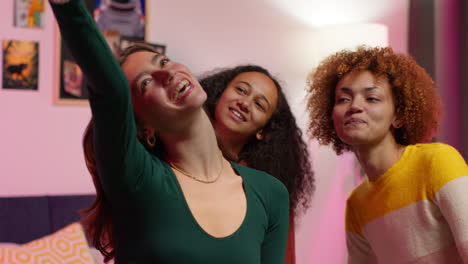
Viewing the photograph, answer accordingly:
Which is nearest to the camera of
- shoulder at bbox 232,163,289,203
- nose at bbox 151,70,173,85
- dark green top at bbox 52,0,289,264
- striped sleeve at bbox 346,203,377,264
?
dark green top at bbox 52,0,289,264

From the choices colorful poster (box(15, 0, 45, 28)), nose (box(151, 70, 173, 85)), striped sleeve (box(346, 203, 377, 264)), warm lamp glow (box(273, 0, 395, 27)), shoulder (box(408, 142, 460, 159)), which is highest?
warm lamp glow (box(273, 0, 395, 27))

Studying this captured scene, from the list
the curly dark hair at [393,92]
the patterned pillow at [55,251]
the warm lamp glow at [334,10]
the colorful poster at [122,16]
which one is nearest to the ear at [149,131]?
the patterned pillow at [55,251]

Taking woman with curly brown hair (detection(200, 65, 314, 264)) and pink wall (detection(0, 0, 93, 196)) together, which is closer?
woman with curly brown hair (detection(200, 65, 314, 264))

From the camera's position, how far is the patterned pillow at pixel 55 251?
1.48 meters

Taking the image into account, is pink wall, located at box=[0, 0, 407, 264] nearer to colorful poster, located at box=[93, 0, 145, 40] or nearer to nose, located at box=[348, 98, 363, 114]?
colorful poster, located at box=[93, 0, 145, 40]

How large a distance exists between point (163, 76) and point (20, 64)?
1.68m

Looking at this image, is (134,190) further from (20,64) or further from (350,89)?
(20,64)

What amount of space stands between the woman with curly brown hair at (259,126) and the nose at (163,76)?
2.73 feet

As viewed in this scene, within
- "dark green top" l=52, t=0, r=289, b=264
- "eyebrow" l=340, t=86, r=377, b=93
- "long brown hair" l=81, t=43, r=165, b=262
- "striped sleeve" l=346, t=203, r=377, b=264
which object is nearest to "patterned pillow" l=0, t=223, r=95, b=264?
"long brown hair" l=81, t=43, r=165, b=262

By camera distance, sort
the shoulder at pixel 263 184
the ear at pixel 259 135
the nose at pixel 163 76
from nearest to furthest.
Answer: the nose at pixel 163 76 < the shoulder at pixel 263 184 < the ear at pixel 259 135

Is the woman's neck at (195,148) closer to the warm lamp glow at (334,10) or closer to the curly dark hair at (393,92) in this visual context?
the curly dark hair at (393,92)

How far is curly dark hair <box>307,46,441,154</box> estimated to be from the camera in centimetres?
167

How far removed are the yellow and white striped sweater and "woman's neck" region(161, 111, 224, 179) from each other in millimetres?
725

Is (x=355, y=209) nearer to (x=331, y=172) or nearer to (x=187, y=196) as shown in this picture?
(x=187, y=196)
